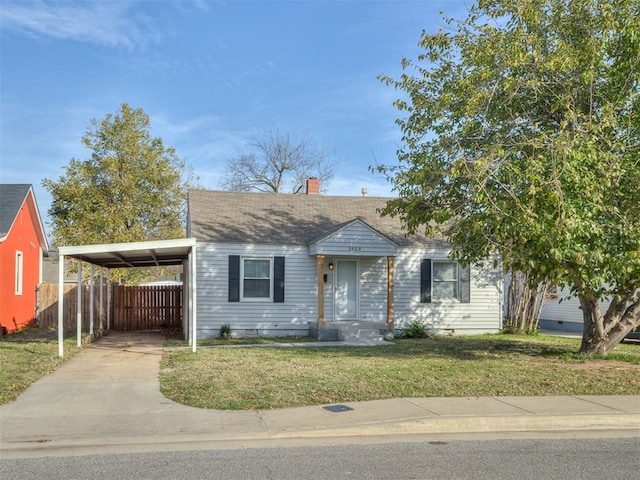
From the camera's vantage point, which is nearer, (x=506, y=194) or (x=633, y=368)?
(x=506, y=194)

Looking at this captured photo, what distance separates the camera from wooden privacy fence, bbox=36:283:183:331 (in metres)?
21.3

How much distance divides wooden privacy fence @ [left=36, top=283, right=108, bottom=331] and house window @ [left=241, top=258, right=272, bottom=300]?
19.4ft

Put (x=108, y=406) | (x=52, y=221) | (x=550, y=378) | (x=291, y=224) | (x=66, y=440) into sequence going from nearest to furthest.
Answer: (x=66, y=440)
(x=108, y=406)
(x=550, y=378)
(x=291, y=224)
(x=52, y=221)

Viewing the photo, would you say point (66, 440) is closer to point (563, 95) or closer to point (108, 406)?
point (108, 406)

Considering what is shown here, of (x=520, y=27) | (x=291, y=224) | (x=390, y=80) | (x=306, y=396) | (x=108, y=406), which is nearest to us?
(x=108, y=406)

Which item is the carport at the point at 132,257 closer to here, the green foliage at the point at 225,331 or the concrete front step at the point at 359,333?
the green foliage at the point at 225,331

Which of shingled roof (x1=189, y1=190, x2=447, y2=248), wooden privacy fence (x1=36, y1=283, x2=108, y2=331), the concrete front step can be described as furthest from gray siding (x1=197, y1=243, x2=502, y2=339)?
wooden privacy fence (x1=36, y1=283, x2=108, y2=331)

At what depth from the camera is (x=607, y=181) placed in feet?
33.2

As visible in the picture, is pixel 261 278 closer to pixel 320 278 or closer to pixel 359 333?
pixel 320 278

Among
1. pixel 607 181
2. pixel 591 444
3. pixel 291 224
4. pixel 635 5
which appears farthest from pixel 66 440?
pixel 291 224

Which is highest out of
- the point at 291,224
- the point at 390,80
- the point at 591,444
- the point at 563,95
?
the point at 390,80

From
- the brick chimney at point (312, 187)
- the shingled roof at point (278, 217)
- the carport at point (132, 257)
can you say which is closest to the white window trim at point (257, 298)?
the shingled roof at point (278, 217)

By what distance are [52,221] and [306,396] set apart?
19892 mm

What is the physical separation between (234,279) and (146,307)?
568 cm
